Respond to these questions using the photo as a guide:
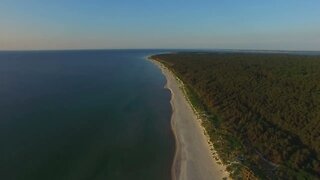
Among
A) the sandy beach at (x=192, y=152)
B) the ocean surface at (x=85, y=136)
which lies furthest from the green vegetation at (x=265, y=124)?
the ocean surface at (x=85, y=136)

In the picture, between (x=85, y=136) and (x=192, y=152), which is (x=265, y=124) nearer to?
(x=192, y=152)

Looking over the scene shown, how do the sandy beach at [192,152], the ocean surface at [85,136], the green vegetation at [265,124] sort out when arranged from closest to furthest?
A: the sandy beach at [192,152], the ocean surface at [85,136], the green vegetation at [265,124]

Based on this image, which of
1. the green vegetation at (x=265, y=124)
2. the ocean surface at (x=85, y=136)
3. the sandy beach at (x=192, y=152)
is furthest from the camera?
the green vegetation at (x=265, y=124)

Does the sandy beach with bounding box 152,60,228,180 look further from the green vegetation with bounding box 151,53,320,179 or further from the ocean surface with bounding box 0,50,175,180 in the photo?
the green vegetation with bounding box 151,53,320,179

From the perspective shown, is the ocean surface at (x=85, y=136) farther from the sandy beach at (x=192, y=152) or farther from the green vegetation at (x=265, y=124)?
the green vegetation at (x=265, y=124)

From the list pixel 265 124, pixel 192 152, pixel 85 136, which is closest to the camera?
pixel 192 152

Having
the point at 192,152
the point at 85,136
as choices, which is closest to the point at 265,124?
the point at 192,152

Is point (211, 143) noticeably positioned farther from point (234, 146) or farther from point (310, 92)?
point (310, 92)

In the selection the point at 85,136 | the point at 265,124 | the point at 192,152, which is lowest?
the point at 85,136
